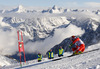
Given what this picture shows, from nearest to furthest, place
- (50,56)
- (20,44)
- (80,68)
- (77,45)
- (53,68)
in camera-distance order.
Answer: (80,68) < (53,68) < (77,45) < (20,44) < (50,56)

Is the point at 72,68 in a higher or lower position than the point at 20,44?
lower

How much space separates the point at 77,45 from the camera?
894 inches

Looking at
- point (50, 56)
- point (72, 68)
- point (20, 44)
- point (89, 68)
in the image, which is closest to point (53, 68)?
point (72, 68)

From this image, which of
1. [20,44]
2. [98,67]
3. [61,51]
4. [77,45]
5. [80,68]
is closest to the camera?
[98,67]

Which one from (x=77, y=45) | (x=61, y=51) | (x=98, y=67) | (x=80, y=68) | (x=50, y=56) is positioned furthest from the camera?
(x=50, y=56)

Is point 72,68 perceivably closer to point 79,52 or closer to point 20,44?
point 79,52

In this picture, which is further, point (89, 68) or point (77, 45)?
point (77, 45)

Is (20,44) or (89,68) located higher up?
(20,44)

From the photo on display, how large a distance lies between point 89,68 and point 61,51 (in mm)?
16186

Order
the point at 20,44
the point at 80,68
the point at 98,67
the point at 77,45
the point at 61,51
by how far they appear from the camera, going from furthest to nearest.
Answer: the point at 61,51 → the point at 20,44 → the point at 77,45 → the point at 80,68 → the point at 98,67

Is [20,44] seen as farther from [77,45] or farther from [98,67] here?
[98,67]

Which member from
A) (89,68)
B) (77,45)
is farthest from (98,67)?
(77,45)

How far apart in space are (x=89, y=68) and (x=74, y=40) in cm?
1100

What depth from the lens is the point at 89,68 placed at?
39.2 feet
